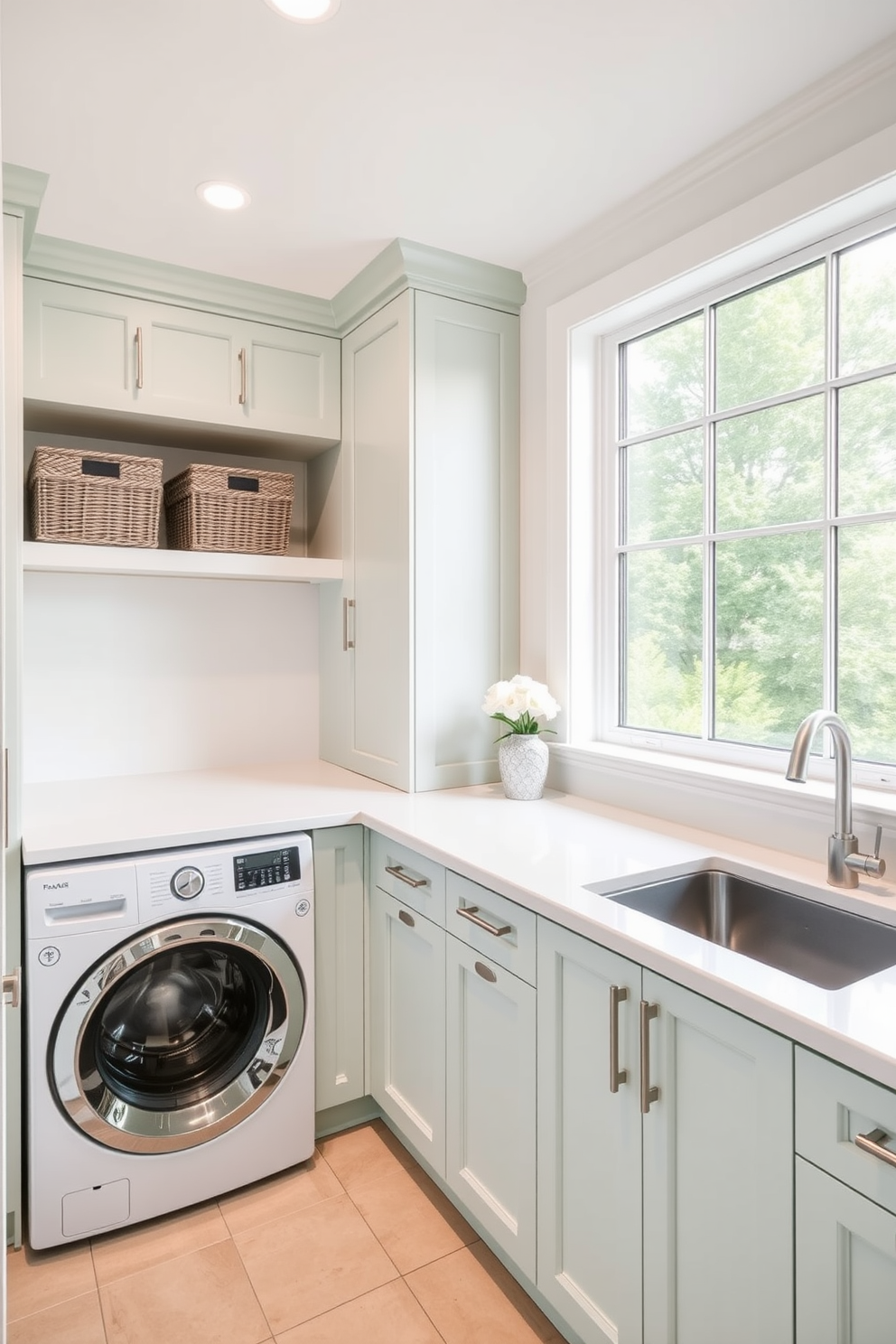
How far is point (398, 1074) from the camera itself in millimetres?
2141

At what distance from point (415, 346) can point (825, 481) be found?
117 centimetres

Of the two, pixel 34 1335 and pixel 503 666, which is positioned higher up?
pixel 503 666

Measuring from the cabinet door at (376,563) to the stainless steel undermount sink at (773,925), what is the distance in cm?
93

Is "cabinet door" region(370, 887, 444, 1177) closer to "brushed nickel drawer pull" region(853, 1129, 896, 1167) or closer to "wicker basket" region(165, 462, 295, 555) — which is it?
"brushed nickel drawer pull" region(853, 1129, 896, 1167)

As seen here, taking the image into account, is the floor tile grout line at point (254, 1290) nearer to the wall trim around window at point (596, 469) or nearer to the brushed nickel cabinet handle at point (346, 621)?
the wall trim around window at point (596, 469)

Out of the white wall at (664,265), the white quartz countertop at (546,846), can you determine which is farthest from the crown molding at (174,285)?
the white quartz countertop at (546,846)

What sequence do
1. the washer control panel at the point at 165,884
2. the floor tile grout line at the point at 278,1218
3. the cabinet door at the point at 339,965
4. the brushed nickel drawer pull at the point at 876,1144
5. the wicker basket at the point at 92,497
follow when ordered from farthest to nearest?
the wicker basket at the point at 92,497 < the cabinet door at the point at 339,965 < the floor tile grout line at the point at 278,1218 < the washer control panel at the point at 165,884 < the brushed nickel drawer pull at the point at 876,1144

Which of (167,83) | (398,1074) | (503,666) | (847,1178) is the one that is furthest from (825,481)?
(398,1074)

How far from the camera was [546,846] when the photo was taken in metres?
1.84

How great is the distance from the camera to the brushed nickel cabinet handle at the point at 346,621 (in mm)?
2709

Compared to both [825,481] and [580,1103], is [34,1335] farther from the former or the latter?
[825,481]

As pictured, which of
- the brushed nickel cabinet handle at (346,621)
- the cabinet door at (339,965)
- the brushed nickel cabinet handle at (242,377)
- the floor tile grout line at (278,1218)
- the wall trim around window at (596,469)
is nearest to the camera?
the wall trim around window at (596,469)

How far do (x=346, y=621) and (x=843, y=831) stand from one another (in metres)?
1.65

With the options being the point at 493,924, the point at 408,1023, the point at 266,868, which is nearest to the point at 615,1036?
the point at 493,924
